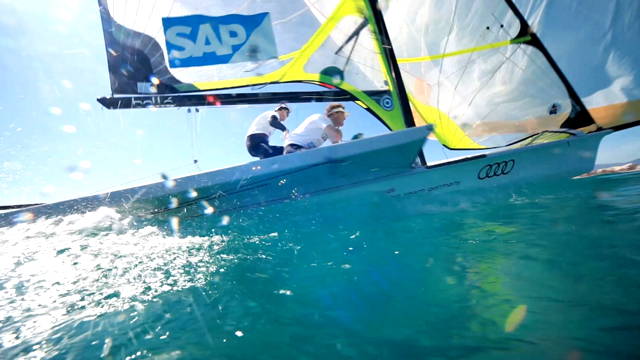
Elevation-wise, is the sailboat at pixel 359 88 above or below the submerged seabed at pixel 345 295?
above

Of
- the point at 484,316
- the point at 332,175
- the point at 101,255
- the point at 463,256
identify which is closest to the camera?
the point at 484,316

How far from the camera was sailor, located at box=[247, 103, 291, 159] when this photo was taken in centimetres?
395

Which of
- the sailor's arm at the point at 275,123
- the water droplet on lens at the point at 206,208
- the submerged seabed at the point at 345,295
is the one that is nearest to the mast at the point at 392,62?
the sailor's arm at the point at 275,123

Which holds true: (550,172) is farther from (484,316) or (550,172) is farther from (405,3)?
(484,316)

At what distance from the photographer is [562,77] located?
4613mm

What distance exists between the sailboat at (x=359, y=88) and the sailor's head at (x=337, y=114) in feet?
2.66

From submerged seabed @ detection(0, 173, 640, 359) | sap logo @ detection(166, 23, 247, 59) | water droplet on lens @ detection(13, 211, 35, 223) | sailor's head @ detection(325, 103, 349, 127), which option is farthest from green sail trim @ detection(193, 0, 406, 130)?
submerged seabed @ detection(0, 173, 640, 359)

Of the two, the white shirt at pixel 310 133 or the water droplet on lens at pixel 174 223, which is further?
the white shirt at pixel 310 133

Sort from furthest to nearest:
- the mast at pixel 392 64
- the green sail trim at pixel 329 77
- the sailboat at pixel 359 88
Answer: the green sail trim at pixel 329 77
the mast at pixel 392 64
the sailboat at pixel 359 88

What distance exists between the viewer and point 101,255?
176 centimetres

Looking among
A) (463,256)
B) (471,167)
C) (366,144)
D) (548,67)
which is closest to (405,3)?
(548,67)

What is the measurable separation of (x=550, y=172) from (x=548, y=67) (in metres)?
2.16

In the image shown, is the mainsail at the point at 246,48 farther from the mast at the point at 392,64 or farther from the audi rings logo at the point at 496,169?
the audi rings logo at the point at 496,169

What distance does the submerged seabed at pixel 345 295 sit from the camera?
75 cm
